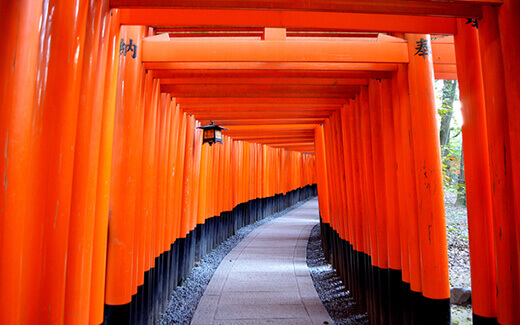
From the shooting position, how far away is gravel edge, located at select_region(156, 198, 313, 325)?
5094 millimetres

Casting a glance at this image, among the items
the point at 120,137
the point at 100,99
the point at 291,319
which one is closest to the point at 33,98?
the point at 100,99

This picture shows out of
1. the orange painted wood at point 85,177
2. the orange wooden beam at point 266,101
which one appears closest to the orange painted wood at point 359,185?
the orange wooden beam at point 266,101

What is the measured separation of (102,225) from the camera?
2469 mm

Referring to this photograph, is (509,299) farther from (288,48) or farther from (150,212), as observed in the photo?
(150,212)

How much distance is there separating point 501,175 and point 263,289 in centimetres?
500

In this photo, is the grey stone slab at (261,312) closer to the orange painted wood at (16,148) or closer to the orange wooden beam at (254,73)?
the orange wooden beam at (254,73)

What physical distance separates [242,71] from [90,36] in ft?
7.99

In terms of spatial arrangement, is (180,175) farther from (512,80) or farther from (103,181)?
(512,80)

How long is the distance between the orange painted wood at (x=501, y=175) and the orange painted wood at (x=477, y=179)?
264mm

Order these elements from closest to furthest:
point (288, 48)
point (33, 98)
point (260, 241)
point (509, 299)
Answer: point (33, 98) < point (509, 299) < point (288, 48) < point (260, 241)

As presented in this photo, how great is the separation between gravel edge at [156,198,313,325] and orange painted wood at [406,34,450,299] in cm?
368

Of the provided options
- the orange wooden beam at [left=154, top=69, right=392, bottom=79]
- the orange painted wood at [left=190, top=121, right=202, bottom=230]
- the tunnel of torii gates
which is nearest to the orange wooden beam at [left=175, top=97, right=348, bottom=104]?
the tunnel of torii gates

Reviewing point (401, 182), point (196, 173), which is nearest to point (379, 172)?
point (401, 182)

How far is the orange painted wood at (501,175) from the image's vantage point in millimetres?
2008
